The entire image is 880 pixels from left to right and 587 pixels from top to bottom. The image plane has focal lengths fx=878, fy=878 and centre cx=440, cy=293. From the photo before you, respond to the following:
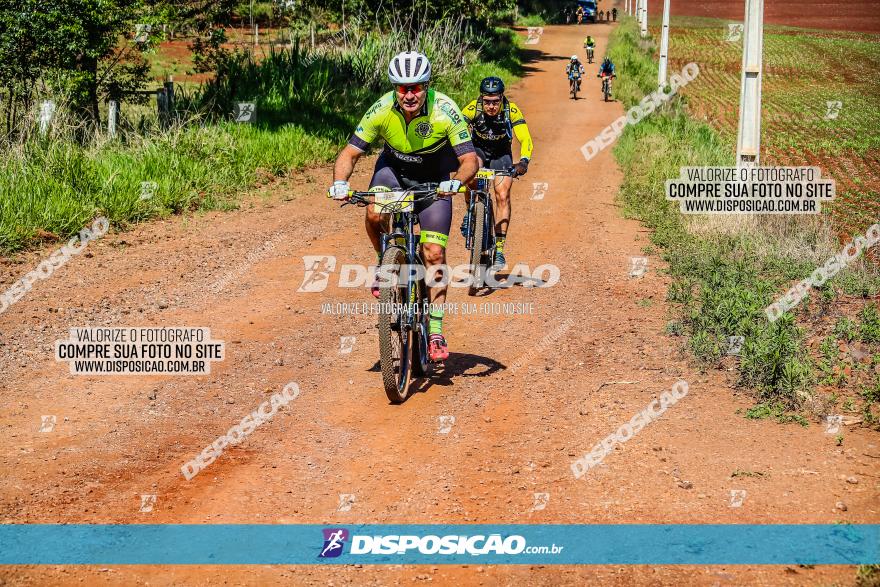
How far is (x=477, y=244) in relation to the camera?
10.4 m

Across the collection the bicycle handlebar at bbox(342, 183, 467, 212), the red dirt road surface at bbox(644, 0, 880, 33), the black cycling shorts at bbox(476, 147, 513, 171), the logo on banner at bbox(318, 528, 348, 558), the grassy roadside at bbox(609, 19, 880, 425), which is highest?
the red dirt road surface at bbox(644, 0, 880, 33)

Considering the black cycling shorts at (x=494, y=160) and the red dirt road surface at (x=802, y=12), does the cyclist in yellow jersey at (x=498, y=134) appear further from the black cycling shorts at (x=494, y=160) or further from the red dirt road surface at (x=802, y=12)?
the red dirt road surface at (x=802, y=12)

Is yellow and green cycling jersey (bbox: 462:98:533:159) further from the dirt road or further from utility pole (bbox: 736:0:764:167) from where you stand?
utility pole (bbox: 736:0:764:167)

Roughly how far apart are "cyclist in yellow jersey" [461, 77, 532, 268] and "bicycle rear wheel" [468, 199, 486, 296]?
243mm

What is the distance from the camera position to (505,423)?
6652 millimetres

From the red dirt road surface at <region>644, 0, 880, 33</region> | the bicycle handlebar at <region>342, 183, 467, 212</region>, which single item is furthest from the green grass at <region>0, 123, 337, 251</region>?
the red dirt road surface at <region>644, 0, 880, 33</region>

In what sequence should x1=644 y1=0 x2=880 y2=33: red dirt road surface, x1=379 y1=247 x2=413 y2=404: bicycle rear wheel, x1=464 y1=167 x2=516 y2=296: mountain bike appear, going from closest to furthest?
x1=379 y1=247 x2=413 y2=404: bicycle rear wheel, x1=464 y1=167 x2=516 y2=296: mountain bike, x1=644 y1=0 x2=880 y2=33: red dirt road surface

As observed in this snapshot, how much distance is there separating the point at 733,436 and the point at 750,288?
3.43m

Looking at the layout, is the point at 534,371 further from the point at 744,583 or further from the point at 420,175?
the point at 744,583

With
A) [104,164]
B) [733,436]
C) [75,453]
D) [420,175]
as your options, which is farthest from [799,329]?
[104,164]

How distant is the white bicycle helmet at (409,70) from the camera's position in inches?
271

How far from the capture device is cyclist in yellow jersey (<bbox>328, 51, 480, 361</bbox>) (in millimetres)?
7102

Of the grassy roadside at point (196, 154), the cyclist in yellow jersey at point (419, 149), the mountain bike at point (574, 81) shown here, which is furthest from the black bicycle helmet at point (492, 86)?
the mountain bike at point (574, 81)

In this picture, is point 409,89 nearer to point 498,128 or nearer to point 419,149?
point 419,149
